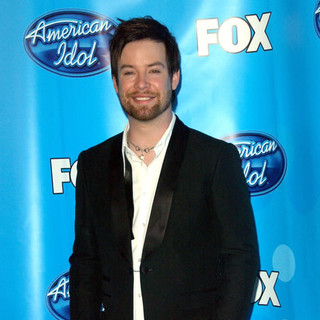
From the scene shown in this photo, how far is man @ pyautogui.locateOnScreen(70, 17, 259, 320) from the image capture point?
5.34 ft

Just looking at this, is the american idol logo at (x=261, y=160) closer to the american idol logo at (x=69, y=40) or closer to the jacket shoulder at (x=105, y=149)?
the jacket shoulder at (x=105, y=149)

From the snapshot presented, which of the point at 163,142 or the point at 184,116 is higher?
the point at 184,116

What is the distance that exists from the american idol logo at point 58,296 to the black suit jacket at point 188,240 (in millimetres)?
625

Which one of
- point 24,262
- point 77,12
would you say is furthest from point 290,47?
point 24,262

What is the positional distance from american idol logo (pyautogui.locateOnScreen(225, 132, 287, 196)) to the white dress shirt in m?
0.61

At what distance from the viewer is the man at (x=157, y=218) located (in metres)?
1.63

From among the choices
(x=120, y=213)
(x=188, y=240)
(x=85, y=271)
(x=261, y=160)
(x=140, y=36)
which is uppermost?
(x=140, y=36)

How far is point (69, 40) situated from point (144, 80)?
0.70m

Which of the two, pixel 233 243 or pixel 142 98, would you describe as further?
pixel 142 98

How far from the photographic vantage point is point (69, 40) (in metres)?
2.28

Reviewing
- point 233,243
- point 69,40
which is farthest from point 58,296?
point 69,40

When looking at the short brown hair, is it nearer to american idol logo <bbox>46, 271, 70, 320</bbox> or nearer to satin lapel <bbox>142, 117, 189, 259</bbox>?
satin lapel <bbox>142, 117, 189, 259</bbox>

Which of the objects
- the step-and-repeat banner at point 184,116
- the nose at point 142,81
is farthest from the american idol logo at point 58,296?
the nose at point 142,81

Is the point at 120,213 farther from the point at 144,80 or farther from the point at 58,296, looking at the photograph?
the point at 58,296
